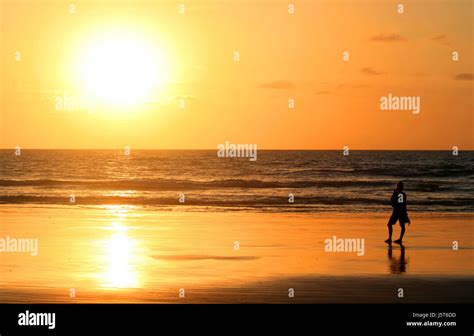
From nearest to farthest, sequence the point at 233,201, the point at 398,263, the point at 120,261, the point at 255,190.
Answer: the point at 398,263, the point at 120,261, the point at 233,201, the point at 255,190

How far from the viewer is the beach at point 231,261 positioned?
49.6ft

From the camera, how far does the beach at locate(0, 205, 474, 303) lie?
1513 cm

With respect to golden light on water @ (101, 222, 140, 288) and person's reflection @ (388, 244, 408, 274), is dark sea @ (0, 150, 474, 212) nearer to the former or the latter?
golden light on water @ (101, 222, 140, 288)

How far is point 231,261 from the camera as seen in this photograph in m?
19.1

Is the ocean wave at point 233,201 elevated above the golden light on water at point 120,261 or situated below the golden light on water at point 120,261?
above

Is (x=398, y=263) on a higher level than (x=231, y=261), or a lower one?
lower

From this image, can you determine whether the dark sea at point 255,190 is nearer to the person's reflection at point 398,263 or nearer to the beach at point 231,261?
the beach at point 231,261

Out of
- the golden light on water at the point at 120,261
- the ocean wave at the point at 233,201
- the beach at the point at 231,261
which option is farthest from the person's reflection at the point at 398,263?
the ocean wave at the point at 233,201

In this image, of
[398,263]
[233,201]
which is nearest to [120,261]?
[398,263]

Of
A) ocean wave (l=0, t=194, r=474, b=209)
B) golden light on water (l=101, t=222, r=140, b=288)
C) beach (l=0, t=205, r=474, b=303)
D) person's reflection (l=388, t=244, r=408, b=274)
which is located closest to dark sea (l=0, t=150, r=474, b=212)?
ocean wave (l=0, t=194, r=474, b=209)

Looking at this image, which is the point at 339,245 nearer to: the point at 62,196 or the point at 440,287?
the point at 440,287

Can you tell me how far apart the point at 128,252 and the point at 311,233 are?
6.45 m

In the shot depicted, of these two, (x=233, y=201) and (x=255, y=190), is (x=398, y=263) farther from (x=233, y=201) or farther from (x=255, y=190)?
(x=255, y=190)
